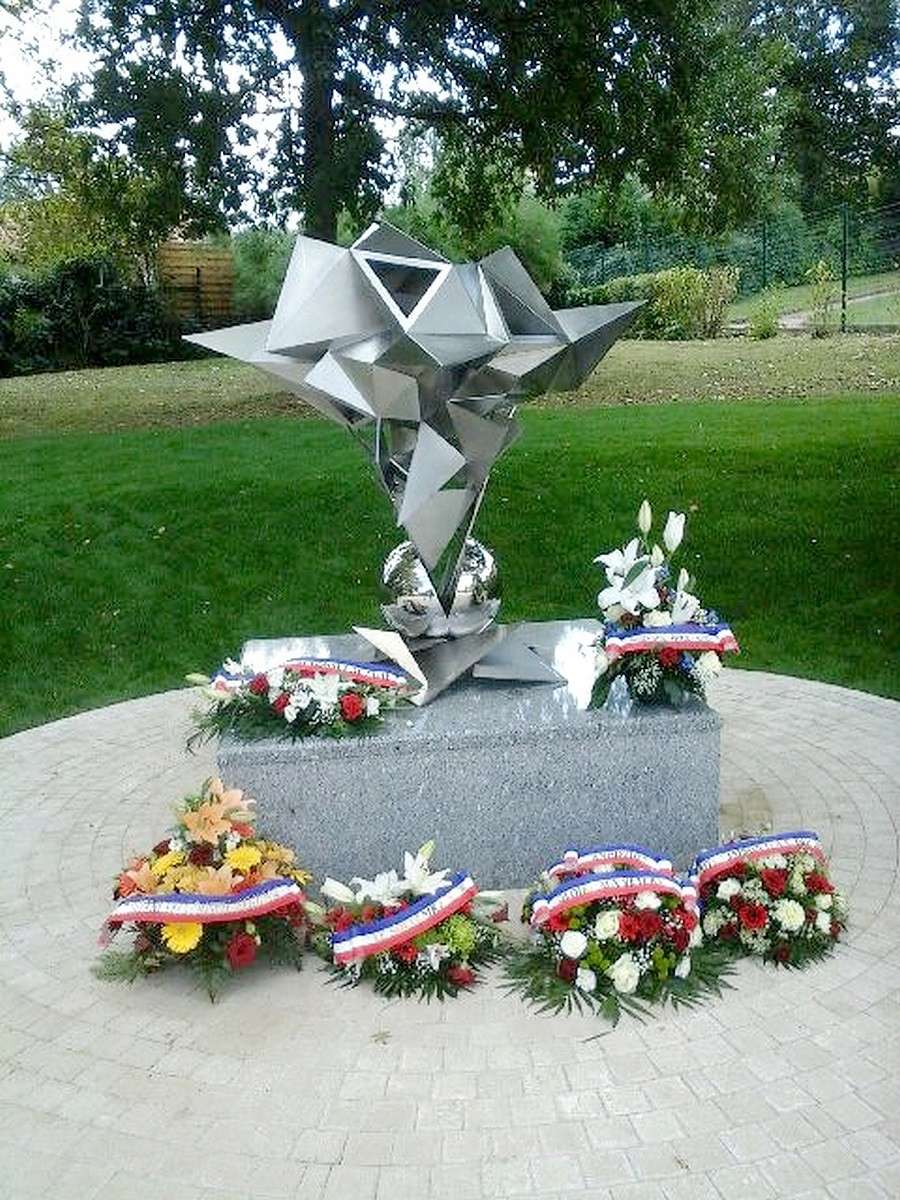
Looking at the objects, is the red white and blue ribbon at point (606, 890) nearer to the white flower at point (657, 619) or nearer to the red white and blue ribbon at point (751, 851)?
the red white and blue ribbon at point (751, 851)

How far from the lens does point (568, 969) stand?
4.69 metres

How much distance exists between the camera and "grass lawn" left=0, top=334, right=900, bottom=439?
1741cm

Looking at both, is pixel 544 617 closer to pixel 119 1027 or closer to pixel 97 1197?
pixel 119 1027

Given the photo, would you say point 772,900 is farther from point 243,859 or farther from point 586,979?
point 243,859

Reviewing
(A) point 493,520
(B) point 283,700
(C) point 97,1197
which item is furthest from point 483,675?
(A) point 493,520

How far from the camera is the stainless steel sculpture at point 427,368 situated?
5.52 metres

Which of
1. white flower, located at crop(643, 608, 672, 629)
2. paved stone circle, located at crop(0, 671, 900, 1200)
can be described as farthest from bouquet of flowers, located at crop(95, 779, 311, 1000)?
white flower, located at crop(643, 608, 672, 629)

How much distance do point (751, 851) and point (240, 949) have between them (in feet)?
7.21

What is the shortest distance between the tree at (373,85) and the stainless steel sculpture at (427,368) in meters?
9.70

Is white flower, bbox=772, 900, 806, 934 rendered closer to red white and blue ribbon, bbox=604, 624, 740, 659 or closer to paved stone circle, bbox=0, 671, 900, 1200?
paved stone circle, bbox=0, 671, 900, 1200

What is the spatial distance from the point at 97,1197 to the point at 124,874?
1570 mm

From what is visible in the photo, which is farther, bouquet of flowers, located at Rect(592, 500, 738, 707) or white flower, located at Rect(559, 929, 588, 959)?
bouquet of flowers, located at Rect(592, 500, 738, 707)

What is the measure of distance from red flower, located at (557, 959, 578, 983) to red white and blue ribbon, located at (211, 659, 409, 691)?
1640 millimetres

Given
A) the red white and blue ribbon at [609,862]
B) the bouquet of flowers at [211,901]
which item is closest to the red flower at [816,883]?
the red white and blue ribbon at [609,862]
